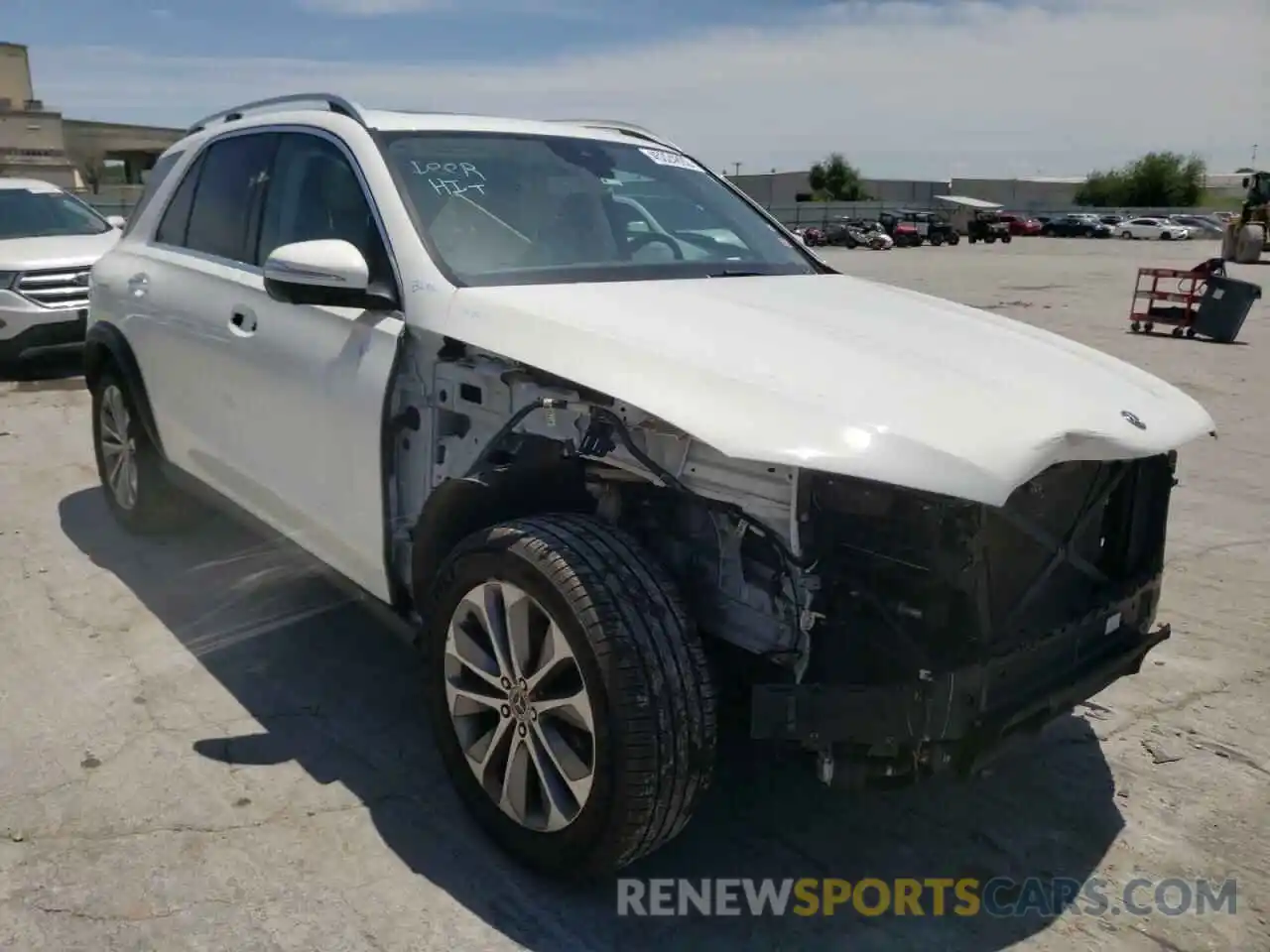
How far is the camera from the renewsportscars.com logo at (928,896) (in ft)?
8.64

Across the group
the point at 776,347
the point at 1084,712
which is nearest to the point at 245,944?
the point at 776,347

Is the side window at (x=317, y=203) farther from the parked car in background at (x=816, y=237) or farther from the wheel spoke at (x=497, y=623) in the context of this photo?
the parked car in background at (x=816, y=237)

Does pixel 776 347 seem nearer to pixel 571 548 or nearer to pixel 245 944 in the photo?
pixel 571 548

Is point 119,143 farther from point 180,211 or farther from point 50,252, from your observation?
point 180,211

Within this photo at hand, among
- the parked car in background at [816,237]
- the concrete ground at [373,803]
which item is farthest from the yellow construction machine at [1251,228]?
the concrete ground at [373,803]

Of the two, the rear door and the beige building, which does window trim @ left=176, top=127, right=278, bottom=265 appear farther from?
the beige building

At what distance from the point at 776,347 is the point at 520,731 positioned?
112 cm

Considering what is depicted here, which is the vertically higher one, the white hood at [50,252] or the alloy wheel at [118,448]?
the white hood at [50,252]

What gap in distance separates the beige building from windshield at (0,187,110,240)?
126 feet

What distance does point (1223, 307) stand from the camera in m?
13.6

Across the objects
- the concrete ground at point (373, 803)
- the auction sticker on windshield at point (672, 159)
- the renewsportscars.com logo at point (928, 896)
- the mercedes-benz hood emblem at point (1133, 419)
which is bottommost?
the renewsportscars.com logo at point (928, 896)

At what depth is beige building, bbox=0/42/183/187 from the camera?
4681 centimetres

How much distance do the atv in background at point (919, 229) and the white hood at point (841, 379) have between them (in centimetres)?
4993

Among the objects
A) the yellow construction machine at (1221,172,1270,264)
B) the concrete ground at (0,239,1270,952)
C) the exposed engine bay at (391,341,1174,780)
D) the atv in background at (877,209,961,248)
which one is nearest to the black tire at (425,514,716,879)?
the exposed engine bay at (391,341,1174,780)
